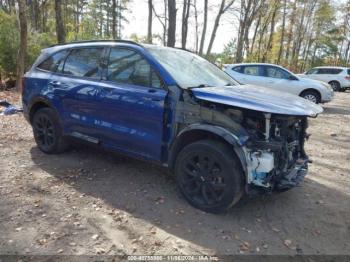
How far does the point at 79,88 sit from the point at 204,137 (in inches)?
83.7

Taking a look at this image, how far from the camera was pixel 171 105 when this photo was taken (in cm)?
418

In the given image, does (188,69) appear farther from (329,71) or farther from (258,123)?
(329,71)

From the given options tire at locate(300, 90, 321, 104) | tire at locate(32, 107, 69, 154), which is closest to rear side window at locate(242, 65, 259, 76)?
tire at locate(300, 90, 321, 104)

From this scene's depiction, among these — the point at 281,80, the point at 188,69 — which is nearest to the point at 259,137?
the point at 188,69

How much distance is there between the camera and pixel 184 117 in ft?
13.5

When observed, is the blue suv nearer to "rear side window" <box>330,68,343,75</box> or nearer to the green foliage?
the green foliage

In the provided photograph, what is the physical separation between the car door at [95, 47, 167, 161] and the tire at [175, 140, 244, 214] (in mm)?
443

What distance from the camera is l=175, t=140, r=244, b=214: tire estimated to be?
380 centimetres

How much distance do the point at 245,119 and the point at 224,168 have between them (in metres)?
0.59

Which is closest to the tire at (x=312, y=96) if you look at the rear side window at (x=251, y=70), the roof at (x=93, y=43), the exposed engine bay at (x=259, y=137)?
the rear side window at (x=251, y=70)

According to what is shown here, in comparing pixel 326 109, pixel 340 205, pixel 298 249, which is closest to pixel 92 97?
pixel 298 249

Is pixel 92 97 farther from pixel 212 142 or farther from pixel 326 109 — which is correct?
pixel 326 109

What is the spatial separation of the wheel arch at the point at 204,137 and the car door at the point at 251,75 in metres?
9.93

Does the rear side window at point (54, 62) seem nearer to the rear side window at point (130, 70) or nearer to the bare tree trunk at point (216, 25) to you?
the rear side window at point (130, 70)
